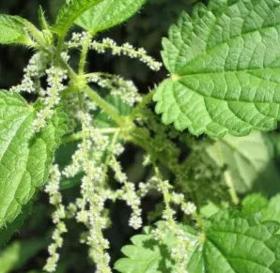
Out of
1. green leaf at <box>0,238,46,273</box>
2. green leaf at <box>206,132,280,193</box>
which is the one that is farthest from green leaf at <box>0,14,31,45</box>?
green leaf at <box>0,238,46,273</box>

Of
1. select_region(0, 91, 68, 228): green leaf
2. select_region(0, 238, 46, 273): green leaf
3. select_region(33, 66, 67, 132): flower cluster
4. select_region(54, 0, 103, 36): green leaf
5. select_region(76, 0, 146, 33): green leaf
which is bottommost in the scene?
select_region(0, 238, 46, 273): green leaf

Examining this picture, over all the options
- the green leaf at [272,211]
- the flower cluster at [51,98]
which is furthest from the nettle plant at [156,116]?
the green leaf at [272,211]

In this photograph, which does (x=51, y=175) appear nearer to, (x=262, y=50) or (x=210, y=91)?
(x=210, y=91)

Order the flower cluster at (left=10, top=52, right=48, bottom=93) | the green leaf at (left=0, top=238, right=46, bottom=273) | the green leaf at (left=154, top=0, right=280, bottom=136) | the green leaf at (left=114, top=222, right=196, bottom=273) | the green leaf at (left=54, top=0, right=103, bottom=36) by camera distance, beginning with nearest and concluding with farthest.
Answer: the green leaf at (left=54, top=0, right=103, bottom=36), the green leaf at (left=154, top=0, right=280, bottom=136), the flower cluster at (left=10, top=52, right=48, bottom=93), the green leaf at (left=114, top=222, right=196, bottom=273), the green leaf at (left=0, top=238, right=46, bottom=273)

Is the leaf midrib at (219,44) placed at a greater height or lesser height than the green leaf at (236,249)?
greater

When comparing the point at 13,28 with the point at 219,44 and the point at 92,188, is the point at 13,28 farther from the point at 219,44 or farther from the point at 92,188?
the point at 219,44

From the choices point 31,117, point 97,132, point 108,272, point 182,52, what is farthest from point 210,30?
point 108,272

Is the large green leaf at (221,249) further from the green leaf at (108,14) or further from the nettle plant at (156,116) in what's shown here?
the green leaf at (108,14)

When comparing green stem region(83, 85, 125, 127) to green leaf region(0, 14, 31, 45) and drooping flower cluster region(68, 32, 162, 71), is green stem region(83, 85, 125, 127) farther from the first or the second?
green leaf region(0, 14, 31, 45)
